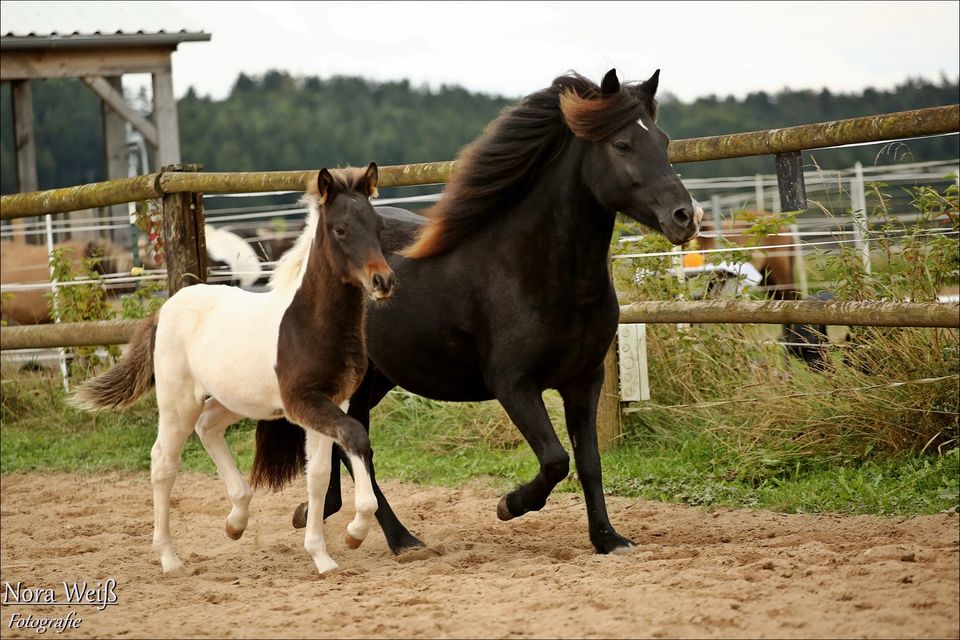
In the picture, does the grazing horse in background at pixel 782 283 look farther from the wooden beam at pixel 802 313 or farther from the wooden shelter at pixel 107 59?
the wooden shelter at pixel 107 59

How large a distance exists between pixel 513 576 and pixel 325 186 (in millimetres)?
1693

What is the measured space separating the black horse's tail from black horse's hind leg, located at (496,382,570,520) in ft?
3.89

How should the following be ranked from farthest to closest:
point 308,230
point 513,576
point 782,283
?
point 782,283 → point 308,230 → point 513,576

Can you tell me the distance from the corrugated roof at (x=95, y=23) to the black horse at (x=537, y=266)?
8.98 m

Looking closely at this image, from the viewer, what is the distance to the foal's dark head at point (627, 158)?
429 centimetres

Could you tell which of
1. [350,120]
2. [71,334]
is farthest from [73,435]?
[350,120]

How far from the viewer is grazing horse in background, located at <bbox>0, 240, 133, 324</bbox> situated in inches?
458

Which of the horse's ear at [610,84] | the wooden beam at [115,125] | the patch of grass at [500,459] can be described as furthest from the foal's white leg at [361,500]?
the wooden beam at [115,125]

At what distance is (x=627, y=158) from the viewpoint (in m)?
4.39

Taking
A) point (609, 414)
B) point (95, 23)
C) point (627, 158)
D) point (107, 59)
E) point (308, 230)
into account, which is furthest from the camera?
point (95, 23)

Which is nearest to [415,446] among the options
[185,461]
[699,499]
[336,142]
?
[185,461]

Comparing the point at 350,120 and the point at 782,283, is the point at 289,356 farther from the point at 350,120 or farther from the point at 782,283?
the point at 350,120

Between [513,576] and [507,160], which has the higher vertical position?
[507,160]

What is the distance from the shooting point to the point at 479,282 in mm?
4715
